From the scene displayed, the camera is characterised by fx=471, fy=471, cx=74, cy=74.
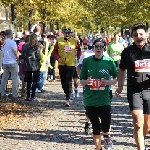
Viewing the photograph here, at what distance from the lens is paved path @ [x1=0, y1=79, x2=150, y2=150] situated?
25.4ft

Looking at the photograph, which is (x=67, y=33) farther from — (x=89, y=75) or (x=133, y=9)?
(x=133, y=9)

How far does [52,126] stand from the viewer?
9.37 metres

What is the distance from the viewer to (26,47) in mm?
12492

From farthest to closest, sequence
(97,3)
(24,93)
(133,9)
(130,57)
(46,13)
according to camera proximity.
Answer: (97,3), (133,9), (46,13), (24,93), (130,57)

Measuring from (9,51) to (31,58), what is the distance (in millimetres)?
647

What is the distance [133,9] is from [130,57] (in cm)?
3587

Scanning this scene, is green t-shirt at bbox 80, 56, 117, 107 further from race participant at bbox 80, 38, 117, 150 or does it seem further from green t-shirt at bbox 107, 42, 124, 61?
green t-shirt at bbox 107, 42, 124, 61

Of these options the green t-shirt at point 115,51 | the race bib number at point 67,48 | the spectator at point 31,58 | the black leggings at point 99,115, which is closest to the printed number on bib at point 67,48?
the race bib number at point 67,48

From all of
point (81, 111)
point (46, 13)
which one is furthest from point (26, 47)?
point (46, 13)

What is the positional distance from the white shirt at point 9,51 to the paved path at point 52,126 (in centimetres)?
109

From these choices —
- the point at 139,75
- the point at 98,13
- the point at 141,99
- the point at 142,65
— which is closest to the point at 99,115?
the point at 141,99

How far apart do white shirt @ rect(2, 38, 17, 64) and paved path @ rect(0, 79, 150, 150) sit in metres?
1.09

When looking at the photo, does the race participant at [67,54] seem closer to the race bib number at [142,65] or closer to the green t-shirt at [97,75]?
the green t-shirt at [97,75]

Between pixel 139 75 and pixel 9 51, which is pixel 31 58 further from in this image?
pixel 139 75
